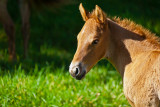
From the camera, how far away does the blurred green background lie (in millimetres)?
5105

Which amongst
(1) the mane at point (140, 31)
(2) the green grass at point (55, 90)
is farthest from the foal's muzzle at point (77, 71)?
(2) the green grass at point (55, 90)

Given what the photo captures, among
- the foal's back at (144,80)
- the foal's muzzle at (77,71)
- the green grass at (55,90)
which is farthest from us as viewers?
the green grass at (55,90)

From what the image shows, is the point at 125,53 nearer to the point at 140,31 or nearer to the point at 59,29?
the point at 140,31

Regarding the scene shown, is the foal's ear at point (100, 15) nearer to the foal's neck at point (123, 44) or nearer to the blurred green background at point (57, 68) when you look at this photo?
the foal's neck at point (123, 44)

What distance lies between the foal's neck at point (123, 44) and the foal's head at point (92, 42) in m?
0.10

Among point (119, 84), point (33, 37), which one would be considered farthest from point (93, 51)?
point (33, 37)

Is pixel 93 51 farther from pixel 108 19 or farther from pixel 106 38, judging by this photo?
pixel 108 19

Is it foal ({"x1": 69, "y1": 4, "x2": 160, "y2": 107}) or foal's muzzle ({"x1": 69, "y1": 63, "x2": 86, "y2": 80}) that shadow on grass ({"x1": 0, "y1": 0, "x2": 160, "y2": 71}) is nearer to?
foal ({"x1": 69, "y1": 4, "x2": 160, "y2": 107})

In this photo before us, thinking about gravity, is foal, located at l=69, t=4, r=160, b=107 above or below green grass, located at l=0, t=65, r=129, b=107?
above

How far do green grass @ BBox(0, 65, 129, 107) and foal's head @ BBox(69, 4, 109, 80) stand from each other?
1.27 meters

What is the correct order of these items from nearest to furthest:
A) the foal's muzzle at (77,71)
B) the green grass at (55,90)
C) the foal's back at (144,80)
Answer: the foal's back at (144,80) < the foal's muzzle at (77,71) < the green grass at (55,90)

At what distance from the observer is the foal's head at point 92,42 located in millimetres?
3943

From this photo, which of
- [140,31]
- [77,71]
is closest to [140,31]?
[140,31]

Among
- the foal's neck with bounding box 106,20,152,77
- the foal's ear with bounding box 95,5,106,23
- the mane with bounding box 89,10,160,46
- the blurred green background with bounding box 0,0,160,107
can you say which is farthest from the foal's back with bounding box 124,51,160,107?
the blurred green background with bounding box 0,0,160,107
